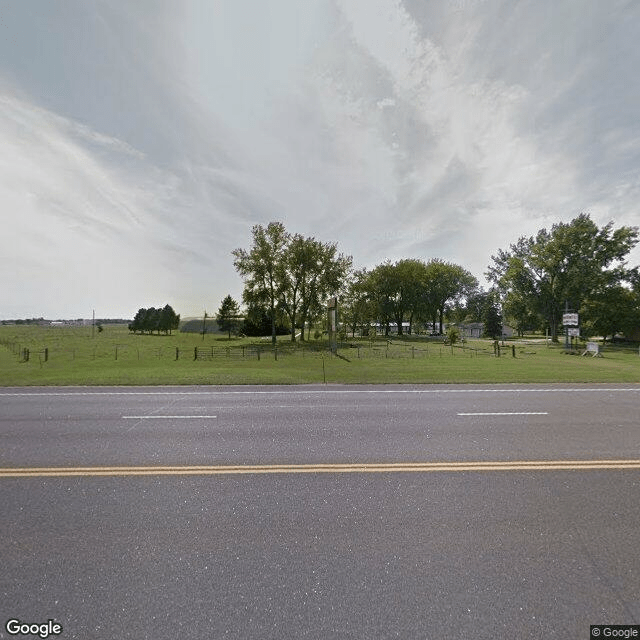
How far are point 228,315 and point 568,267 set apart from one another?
192 ft

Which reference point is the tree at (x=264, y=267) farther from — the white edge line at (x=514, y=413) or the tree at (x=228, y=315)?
the white edge line at (x=514, y=413)

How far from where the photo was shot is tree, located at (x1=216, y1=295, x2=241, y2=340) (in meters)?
63.7

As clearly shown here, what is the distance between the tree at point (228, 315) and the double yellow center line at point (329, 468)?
59.2 meters

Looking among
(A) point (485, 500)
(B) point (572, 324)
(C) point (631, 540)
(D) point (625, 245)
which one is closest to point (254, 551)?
(A) point (485, 500)

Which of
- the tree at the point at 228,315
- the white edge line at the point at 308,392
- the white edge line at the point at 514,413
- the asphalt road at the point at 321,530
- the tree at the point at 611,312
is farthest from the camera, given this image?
the tree at the point at 228,315

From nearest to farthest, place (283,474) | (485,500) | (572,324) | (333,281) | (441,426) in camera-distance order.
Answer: (485,500), (283,474), (441,426), (572,324), (333,281)

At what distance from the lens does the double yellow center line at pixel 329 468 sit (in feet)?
16.1

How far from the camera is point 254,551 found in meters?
3.21

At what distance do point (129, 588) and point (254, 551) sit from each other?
1.10 meters

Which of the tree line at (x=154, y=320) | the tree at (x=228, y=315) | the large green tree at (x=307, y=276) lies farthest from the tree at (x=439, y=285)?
the tree line at (x=154, y=320)

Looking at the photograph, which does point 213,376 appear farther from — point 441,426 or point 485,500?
point 485,500

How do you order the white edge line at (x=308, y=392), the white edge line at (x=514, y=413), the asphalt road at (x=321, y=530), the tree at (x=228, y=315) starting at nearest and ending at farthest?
the asphalt road at (x=321, y=530), the white edge line at (x=514, y=413), the white edge line at (x=308, y=392), the tree at (x=228, y=315)

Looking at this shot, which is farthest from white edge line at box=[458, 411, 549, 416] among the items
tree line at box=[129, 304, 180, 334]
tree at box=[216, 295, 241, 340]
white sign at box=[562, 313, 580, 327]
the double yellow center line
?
tree line at box=[129, 304, 180, 334]

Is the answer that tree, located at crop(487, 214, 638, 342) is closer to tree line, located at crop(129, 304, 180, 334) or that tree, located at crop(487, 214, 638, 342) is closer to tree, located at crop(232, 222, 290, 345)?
tree, located at crop(232, 222, 290, 345)
